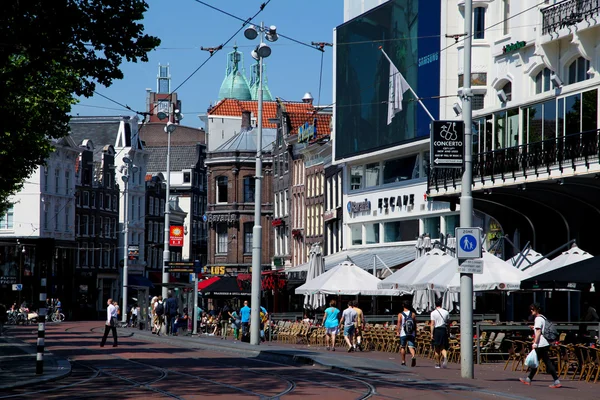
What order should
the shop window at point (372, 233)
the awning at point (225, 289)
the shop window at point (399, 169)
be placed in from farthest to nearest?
the shop window at point (372, 233) → the awning at point (225, 289) → the shop window at point (399, 169)

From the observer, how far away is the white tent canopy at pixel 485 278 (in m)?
30.5

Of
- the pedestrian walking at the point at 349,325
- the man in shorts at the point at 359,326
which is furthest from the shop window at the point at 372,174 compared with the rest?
the pedestrian walking at the point at 349,325

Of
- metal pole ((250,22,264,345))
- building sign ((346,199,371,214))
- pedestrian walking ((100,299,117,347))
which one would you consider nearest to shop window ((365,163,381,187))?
building sign ((346,199,371,214))

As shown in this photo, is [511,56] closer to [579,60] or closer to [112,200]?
[579,60]

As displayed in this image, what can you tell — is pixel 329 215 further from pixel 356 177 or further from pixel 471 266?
pixel 471 266

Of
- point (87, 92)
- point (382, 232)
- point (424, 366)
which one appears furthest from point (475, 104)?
point (87, 92)

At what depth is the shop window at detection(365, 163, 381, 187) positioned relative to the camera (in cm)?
5888

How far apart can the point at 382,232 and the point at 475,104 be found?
13680 millimetres

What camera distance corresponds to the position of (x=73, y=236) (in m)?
103

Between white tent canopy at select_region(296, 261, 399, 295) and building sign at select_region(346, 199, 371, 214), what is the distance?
62.9ft

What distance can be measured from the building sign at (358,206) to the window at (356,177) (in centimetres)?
85

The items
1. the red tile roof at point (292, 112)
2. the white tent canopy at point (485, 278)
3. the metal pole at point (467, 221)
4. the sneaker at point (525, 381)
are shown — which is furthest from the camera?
the red tile roof at point (292, 112)

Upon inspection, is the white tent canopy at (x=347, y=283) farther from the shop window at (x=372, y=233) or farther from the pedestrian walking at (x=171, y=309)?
the shop window at (x=372, y=233)

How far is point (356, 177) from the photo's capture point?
6188cm
